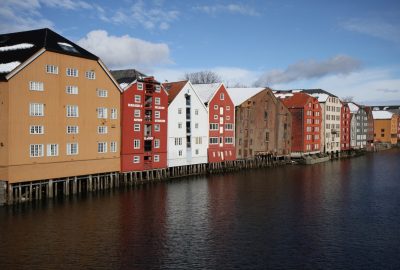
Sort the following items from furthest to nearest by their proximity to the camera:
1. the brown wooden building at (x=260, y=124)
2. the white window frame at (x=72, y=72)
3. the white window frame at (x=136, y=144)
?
1. the brown wooden building at (x=260, y=124)
2. the white window frame at (x=136, y=144)
3. the white window frame at (x=72, y=72)

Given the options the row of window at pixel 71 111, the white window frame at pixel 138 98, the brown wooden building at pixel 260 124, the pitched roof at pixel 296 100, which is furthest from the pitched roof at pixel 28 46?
the pitched roof at pixel 296 100

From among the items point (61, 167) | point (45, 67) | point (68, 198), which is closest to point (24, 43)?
point (45, 67)

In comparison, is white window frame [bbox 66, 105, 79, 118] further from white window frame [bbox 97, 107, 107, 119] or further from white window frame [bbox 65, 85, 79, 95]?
white window frame [bbox 97, 107, 107, 119]

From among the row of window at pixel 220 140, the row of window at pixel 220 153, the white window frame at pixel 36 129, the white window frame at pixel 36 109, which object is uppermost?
the white window frame at pixel 36 109

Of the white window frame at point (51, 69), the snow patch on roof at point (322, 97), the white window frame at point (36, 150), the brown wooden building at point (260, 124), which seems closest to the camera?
the white window frame at point (36, 150)

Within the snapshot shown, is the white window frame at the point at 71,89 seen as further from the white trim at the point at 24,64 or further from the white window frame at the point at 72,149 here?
the white window frame at the point at 72,149

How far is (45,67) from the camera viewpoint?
45219 millimetres

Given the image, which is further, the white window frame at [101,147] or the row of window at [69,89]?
the white window frame at [101,147]

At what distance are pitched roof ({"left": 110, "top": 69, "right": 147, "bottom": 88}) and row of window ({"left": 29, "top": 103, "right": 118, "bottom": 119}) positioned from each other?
509 cm

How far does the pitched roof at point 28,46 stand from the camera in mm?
43881

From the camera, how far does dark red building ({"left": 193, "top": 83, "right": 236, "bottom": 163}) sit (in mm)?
73062

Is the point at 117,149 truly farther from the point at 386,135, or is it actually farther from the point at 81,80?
the point at 386,135

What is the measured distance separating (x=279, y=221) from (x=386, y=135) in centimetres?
13555

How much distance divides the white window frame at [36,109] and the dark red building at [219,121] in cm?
3312
